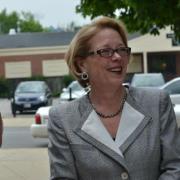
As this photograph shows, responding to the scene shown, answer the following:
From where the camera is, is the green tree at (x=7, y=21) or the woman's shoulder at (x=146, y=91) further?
the green tree at (x=7, y=21)

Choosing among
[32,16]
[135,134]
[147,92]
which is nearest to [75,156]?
[135,134]

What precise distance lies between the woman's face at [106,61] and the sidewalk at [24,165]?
6949mm

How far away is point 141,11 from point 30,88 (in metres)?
23.2

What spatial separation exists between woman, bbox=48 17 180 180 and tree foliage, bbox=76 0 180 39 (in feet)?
16.9

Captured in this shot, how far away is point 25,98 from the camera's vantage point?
29953mm

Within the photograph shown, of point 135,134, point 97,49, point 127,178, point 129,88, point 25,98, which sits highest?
point 97,49

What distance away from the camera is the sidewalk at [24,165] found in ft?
34.1

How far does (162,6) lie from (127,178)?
599 cm

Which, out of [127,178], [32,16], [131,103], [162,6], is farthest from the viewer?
[32,16]

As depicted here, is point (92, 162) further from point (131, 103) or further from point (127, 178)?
point (131, 103)

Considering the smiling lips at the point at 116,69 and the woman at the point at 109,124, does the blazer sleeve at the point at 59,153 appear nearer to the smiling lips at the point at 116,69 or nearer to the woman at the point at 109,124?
the woman at the point at 109,124

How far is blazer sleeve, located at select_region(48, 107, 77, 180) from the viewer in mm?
2949

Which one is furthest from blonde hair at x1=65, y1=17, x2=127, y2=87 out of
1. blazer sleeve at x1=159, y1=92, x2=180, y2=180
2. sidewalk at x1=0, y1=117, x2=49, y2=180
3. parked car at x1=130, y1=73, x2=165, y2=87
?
parked car at x1=130, y1=73, x2=165, y2=87

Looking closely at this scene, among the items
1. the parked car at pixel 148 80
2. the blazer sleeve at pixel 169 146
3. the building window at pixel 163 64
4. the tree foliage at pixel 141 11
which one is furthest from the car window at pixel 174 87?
the building window at pixel 163 64
